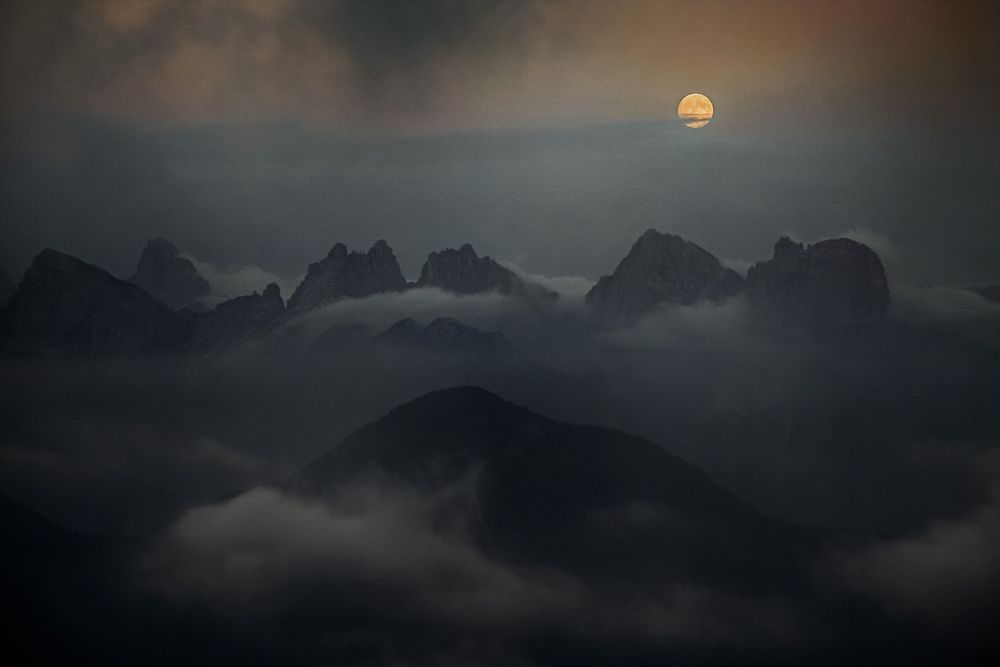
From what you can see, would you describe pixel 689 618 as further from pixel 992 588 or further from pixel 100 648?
pixel 100 648

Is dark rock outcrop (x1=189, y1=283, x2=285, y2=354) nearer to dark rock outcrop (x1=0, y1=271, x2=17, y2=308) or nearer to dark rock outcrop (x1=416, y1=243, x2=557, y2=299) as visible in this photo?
dark rock outcrop (x1=416, y1=243, x2=557, y2=299)

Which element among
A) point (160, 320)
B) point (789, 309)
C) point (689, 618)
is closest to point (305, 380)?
point (160, 320)

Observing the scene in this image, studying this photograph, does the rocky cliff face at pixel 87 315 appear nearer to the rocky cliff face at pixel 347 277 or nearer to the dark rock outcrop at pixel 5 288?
the dark rock outcrop at pixel 5 288

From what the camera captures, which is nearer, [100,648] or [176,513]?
[100,648]

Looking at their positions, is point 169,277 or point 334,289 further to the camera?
point 334,289

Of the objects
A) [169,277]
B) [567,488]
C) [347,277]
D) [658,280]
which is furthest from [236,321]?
[658,280]

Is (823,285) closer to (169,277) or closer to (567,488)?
(567,488)

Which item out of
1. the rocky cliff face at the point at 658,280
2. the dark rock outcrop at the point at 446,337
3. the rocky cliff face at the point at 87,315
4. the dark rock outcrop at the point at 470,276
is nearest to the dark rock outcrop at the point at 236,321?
the rocky cliff face at the point at 87,315

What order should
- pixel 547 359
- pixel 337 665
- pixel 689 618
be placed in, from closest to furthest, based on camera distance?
1. pixel 337 665
2. pixel 689 618
3. pixel 547 359
